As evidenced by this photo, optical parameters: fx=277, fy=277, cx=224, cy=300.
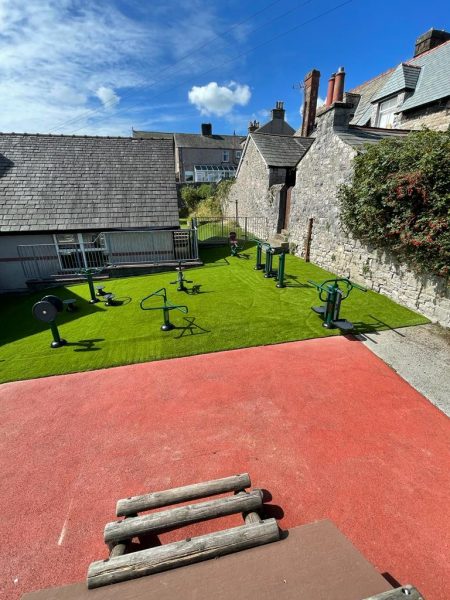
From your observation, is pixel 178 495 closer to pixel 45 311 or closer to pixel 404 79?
pixel 45 311

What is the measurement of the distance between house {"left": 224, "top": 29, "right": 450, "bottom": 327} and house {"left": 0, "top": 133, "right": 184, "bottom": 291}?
6552 mm

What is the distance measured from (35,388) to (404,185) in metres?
10.5

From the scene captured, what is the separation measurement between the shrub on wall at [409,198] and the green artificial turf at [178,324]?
1.82 meters

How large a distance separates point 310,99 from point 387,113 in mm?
6639

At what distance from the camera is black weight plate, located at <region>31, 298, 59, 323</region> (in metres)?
6.63

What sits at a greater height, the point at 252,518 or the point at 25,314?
the point at 252,518

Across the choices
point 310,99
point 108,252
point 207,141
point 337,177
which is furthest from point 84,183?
point 207,141

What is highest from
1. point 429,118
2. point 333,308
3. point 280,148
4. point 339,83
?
point 339,83

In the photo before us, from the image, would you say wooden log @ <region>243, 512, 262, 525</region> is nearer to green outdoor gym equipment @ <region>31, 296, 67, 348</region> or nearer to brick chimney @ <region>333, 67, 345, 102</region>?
green outdoor gym equipment @ <region>31, 296, 67, 348</region>

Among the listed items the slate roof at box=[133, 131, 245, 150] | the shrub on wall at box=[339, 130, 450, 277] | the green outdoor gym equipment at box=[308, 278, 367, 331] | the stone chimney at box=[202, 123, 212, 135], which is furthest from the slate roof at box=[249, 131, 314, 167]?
the stone chimney at box=[202, 123, 212, 135]

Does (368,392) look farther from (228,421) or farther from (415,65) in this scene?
(415,65)

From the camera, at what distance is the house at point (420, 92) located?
14.1m

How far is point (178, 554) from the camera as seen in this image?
2.48 metres

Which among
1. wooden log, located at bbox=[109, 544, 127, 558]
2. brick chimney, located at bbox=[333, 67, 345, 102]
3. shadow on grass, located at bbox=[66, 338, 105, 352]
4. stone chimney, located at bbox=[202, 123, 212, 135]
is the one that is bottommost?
shadow on grass, located at bbox=[66, 338, 105, 352]
